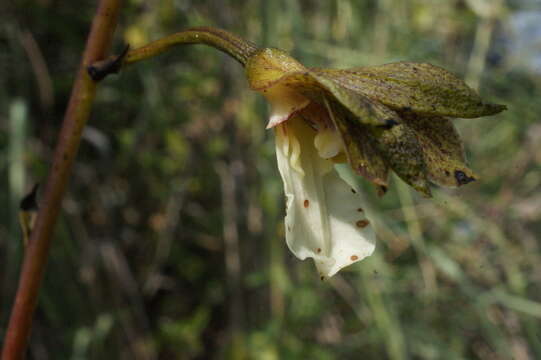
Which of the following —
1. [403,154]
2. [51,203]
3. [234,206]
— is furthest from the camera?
[234,206]

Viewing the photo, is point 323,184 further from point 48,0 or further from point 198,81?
point 48,0

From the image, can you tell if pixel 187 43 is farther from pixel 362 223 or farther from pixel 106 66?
pixel 362 223

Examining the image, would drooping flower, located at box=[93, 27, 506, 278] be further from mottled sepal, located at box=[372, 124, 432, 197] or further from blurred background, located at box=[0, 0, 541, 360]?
blurred background, located at box=[0, 0, 541, 360]

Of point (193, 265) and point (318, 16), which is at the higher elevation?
point (318, 16)

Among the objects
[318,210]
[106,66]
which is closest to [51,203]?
[106,66]

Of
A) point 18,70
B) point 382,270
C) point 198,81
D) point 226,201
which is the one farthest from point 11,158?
point 382,270

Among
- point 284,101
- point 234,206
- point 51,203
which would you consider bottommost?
point 234,206
